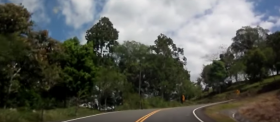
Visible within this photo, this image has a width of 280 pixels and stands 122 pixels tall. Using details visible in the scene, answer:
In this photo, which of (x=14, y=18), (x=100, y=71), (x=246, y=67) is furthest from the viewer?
(x=246, y=67)

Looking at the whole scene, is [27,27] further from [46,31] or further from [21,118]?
[21,118]

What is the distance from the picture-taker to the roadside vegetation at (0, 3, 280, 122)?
24.0 metres

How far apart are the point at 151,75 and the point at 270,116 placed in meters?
49.4

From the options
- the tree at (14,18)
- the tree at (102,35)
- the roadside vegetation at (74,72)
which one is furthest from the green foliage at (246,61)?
the tree at (14,18)

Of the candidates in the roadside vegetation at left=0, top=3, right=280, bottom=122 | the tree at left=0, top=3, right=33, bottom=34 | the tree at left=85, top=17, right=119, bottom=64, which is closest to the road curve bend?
the roadside vegetation at left=0, top=3, right=280, bottom=122

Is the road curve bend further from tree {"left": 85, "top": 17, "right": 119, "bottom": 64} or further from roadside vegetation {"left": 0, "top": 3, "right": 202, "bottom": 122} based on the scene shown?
tree {"left": 85, "top": 17, "right": 119, "bottom": 64}

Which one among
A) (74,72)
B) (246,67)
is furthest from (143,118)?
(246,67)

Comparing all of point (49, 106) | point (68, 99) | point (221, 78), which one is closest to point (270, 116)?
point (49, 106)

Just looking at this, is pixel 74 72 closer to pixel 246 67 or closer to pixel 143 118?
pixel 143 118

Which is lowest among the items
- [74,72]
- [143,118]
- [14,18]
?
[143,118]

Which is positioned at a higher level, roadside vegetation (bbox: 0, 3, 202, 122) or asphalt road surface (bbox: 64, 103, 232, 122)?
roadside vegetation (bbox: 0, 3, 202, 122)

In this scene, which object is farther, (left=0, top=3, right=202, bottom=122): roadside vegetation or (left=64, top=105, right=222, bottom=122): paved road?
(left=0, top=3, right=202, bottom=122): roadside vegetation

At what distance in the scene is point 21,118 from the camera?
21.2 meters

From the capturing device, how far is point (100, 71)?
50344 mm
